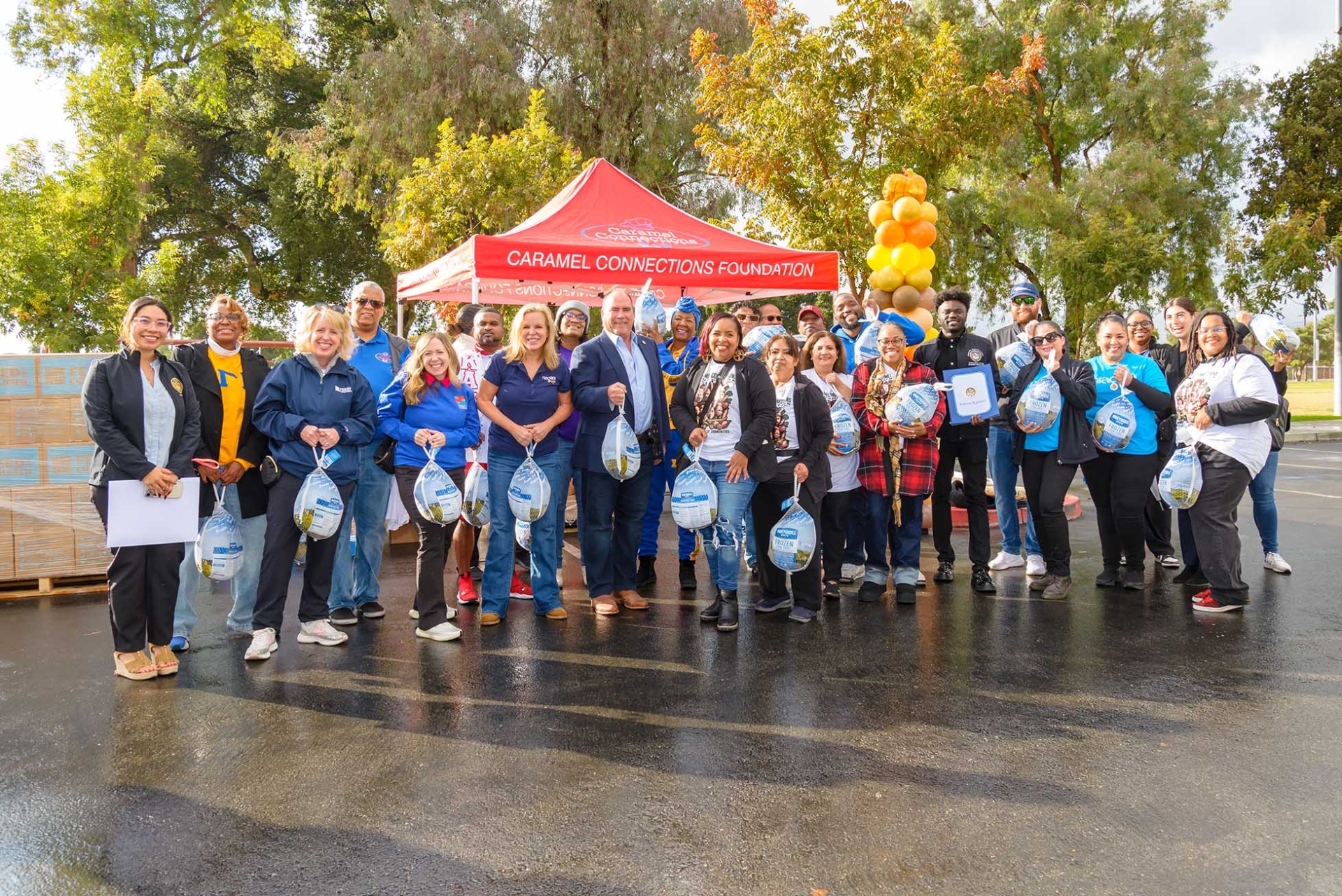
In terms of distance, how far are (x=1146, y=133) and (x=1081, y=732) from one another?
22374mm

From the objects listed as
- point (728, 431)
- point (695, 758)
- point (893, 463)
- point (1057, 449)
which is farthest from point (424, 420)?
point (1057, 449)

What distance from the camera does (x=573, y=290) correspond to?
1189 cm

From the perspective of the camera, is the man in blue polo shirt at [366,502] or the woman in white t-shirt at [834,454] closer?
the man in blue polo shirt at [366,502]

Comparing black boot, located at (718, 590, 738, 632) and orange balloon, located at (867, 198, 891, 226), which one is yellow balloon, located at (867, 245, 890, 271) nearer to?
orange balloon, located at (867, 198, 891, 226)

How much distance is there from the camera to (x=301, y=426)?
16.4 feet

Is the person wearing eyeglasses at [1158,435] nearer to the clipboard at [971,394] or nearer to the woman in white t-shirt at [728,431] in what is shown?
the clipboard at [971,394]

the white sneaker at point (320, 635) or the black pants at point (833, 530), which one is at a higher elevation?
the black pants at point (833, 530)

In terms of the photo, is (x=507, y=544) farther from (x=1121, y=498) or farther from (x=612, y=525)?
(x=1121, y=498)

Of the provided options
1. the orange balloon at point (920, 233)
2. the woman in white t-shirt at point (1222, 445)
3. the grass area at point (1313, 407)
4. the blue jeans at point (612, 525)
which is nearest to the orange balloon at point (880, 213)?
the orange balloon at point (920, 233)

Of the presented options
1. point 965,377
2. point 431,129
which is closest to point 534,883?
point 965,377

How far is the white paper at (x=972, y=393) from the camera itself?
625 cm

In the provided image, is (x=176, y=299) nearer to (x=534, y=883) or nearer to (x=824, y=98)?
(x=824, y=98)

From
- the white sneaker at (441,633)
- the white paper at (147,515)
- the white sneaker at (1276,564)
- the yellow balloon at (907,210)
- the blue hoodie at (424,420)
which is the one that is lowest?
the white sneaker at (441,633)

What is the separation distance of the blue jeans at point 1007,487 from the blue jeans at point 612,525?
2773 mm
